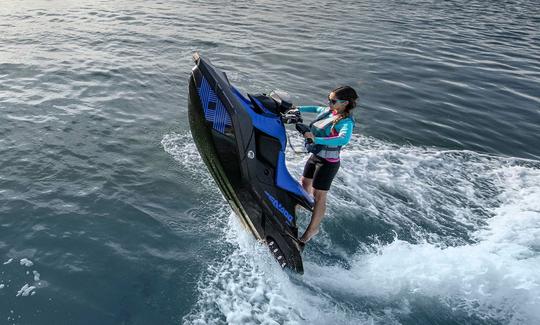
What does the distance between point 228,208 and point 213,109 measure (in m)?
2.09

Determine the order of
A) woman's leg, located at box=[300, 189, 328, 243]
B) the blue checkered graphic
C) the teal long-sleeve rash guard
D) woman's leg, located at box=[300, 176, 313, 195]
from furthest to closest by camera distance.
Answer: woman's leg, located at box=[300, 176, 313, 195] < woman's leg, located at box=[300, 189, 328, 243] < the teal long-sleeve rash guard < the blue checkered graphic

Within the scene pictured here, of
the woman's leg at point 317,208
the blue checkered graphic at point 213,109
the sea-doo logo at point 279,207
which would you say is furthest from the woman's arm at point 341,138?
the blue checkered graphic at point 213,109

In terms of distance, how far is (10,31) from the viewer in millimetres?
15336

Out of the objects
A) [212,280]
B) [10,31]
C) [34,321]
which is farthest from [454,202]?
[10,31]

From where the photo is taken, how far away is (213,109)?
16.7 ft

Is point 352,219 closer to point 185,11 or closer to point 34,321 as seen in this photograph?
point 34,321

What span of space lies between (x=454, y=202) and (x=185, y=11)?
17278 mm

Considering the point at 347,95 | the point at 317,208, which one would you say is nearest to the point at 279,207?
the point at 317,208

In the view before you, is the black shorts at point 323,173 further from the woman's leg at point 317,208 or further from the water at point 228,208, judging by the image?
the water at point 228,208

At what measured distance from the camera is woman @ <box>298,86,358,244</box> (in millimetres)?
5117

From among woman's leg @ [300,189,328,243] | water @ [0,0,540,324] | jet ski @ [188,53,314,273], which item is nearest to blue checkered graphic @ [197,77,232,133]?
jet ski @ [188,53,314,273]

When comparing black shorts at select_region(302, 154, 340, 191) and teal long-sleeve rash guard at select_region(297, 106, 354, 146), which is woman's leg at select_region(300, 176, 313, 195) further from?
teal long-sleeve rash guard at select_region(297, 106, 354, 146)

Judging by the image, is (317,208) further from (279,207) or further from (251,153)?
(251,153)

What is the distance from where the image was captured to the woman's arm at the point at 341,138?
5164mm
